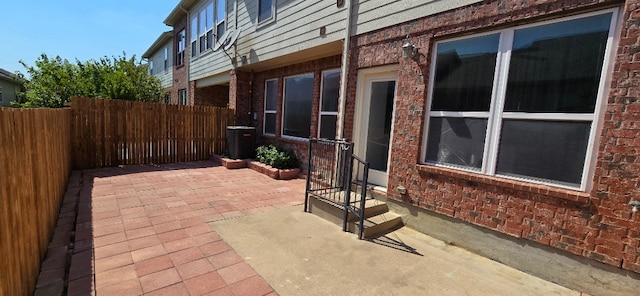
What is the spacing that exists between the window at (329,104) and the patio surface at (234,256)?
2288 mm

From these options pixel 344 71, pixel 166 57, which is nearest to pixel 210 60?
pixel 344 71

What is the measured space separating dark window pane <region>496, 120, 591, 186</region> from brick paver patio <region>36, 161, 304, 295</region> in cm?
296

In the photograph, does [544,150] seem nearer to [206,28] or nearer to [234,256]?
[234,256]

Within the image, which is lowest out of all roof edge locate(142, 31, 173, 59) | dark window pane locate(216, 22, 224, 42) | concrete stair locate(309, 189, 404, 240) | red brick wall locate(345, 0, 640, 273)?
concrete stair locate(309, 189, 404, 240)

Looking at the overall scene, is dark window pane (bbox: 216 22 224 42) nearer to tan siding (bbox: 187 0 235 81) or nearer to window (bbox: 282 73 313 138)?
tan siding (bbox: 187 0 235 81)

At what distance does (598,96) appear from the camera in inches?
103

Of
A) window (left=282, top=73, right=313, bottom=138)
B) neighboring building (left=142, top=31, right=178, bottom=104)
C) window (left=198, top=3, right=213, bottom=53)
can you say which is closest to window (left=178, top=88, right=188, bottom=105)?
neighboring building (left=142, top=31, right=178, bottom=104)

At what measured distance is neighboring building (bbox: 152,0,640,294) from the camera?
2531 mm

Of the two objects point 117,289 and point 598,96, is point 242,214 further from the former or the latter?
point 598,96

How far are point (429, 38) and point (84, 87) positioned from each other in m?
12.1

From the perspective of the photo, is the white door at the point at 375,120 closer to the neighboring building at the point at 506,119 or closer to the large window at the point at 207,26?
the neighboring building at the point at 506,119

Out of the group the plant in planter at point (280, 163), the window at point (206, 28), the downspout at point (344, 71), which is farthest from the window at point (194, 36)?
the downspout at point (344, 71)

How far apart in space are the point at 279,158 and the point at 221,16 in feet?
19.5

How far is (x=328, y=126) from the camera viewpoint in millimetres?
6297
